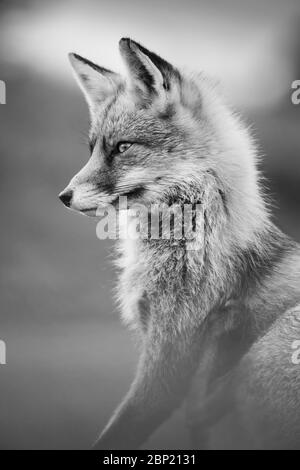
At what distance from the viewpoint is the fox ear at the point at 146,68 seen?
52.5 inches

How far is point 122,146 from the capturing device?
54.7 inches

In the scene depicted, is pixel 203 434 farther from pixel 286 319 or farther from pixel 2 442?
pixel 2 442

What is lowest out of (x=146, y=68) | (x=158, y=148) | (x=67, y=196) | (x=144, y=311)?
(x=144, y=311)

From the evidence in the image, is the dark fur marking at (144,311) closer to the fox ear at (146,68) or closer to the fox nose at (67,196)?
the fox nose at (67,196)

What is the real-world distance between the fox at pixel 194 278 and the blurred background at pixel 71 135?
7.5 inches

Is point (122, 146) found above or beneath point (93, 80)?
beneath

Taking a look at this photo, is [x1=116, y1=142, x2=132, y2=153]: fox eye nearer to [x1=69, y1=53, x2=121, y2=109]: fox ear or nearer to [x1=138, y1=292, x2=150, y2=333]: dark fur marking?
[x1=69, y1=53, x2=121, y2=109]: fox ear

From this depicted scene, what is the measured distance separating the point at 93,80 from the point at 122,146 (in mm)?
261

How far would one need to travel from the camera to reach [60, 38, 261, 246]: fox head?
1.36 m

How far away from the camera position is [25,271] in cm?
158

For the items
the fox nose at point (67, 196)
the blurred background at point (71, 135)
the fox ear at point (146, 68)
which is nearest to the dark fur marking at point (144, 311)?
the blurred background at point (71, 135)

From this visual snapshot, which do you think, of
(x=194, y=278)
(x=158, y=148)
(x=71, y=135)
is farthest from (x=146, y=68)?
(x=194, y=278)

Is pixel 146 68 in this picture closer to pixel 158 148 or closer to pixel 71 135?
pixel 158 148
